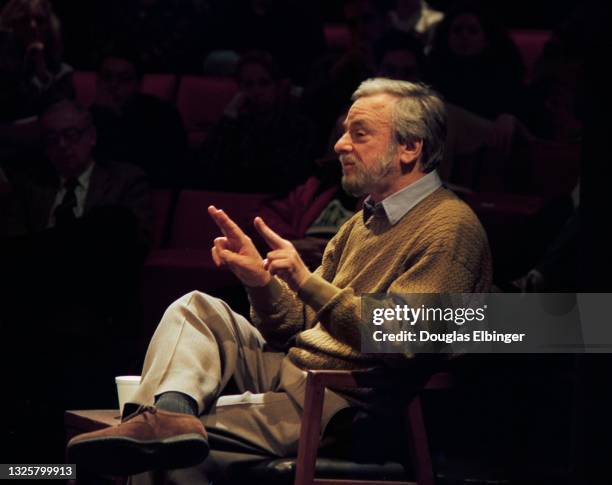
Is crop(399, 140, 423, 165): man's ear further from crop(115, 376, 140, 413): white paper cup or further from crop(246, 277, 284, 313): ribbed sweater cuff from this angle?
crop(115, 376, 140, 413): white paper cup

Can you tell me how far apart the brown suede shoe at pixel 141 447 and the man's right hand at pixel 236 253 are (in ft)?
1.34

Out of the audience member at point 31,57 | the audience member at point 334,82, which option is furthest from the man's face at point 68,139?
the audience member at point 334,82

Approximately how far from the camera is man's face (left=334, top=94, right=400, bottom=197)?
3090 millimetres

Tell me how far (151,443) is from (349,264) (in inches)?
27.5

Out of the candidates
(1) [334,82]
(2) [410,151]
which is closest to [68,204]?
(1) [334,82]

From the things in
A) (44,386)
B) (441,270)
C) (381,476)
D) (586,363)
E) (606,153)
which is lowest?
(44,386)

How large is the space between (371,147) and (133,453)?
926 millimetres

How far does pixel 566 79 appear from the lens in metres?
5.17

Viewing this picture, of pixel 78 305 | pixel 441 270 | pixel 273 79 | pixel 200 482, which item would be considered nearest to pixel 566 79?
pixel 273 79

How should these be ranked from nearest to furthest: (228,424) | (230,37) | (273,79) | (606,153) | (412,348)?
1. (606,153)
2. (412,348)
3. (228,424)
4. (273,79)
5. (230,37)

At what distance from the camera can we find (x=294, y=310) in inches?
127

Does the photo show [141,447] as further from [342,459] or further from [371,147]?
[371,147]

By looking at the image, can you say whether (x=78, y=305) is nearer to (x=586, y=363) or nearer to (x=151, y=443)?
(x=151, y=443)

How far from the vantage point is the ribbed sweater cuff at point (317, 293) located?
2896 mm
